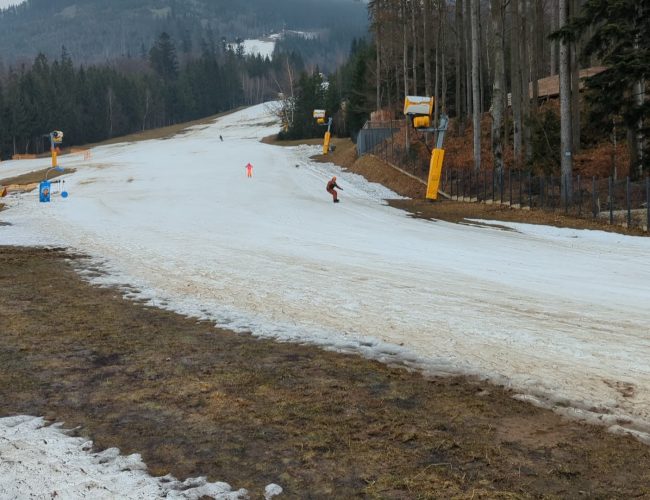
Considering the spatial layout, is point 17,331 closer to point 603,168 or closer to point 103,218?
point 103,218

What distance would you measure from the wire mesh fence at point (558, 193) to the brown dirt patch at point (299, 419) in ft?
47.2

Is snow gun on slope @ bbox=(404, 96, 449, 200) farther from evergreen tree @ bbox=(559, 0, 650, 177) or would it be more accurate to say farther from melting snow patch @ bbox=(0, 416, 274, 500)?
melting snow patch @ bbox=(0, 416, 274, 500)

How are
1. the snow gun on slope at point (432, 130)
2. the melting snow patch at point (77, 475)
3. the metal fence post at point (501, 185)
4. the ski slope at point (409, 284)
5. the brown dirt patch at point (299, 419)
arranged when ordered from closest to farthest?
the melting snow patch at point (77, 475)
the brown dirt patch at point (299, 419)
the ski slope at point (409, 284)
the metal fence post at point (501, 185)
the snow gun on slope at point (432, 130)

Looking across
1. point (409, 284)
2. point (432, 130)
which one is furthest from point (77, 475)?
point (432, 130)

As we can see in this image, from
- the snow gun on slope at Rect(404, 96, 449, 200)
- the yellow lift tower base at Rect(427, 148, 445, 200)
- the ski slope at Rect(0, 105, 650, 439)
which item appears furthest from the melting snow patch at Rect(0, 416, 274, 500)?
the yellow lift tower base at Rect(427, 148, 445, 200)

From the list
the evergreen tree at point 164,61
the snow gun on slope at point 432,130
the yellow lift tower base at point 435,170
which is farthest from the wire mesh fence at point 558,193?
the evergreen tree at point 164,61

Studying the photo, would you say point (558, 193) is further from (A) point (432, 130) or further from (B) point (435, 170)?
(A) point (432, 130)

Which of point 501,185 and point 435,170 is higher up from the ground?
point 435,170

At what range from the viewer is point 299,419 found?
4.73 m

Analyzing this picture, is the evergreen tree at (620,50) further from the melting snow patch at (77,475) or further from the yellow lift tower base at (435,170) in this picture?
the melting snow patch at (77,475)

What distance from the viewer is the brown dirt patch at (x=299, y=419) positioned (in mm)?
3791

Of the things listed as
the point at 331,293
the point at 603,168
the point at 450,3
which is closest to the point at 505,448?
the point at 331,293

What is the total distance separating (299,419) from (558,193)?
2028 centimetres

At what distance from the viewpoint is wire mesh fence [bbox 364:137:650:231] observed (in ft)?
60.2
